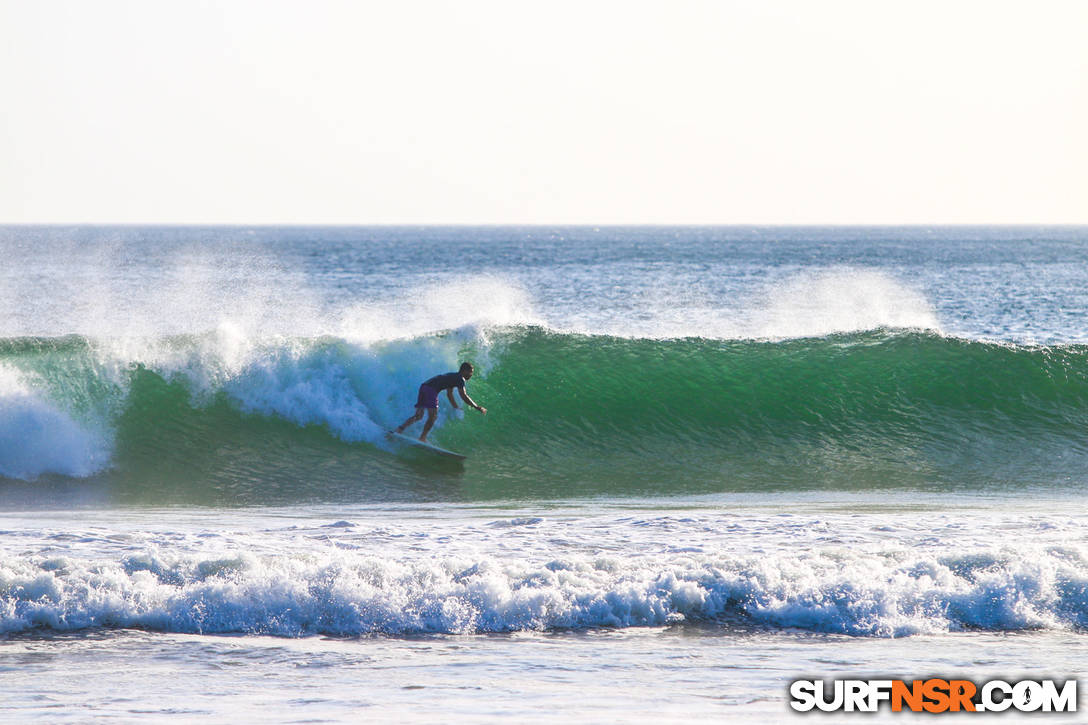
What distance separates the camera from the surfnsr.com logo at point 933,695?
5262 mm

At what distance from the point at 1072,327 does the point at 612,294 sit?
59.1ft

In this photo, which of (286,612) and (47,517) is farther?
(47,517)

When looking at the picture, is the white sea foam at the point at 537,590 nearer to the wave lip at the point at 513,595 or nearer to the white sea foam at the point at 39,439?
the wave lip at the point at 513,595

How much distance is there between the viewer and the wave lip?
22.2 feet

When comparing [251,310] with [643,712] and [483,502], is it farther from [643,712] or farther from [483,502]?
[643,712]

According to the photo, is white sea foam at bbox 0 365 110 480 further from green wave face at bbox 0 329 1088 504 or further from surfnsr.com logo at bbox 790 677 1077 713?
surfnsr.com logo at bbox 790 677 1077 713

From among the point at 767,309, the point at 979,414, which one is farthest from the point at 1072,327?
the point at 979,414

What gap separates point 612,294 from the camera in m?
42.9

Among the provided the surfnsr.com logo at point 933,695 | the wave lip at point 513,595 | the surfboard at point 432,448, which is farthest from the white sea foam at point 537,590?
the surfboard at point 432,448

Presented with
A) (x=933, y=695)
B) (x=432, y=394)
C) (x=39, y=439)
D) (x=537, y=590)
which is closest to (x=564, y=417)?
(x=432, y=394)

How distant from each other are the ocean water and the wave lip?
0.02m

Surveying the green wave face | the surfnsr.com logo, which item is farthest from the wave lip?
the green wave face

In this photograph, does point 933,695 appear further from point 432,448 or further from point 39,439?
point 39,439

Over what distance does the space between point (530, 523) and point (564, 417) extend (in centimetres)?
503
